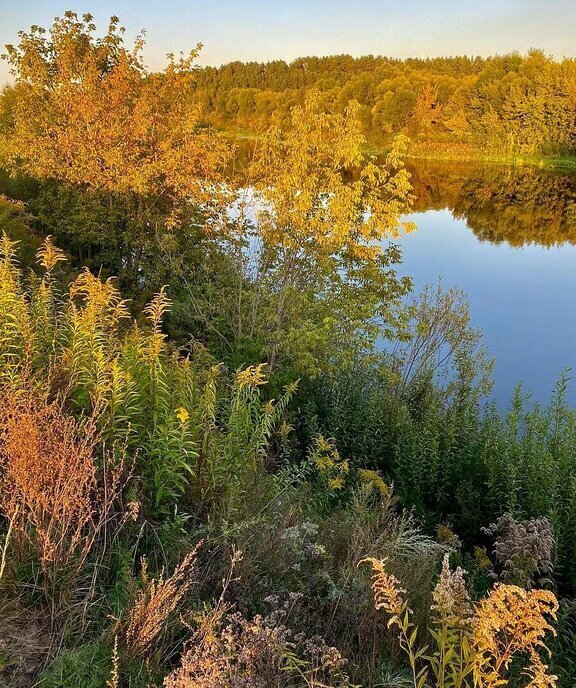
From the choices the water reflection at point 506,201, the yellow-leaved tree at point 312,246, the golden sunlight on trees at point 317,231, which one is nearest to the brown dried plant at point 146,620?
the yellow-leaved tree at point 312,246

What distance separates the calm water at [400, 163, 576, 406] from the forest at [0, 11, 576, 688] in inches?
73.4

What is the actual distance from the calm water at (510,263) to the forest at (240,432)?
186 cm

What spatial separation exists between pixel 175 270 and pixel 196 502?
7.95m

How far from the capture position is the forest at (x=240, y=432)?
230 centimetres

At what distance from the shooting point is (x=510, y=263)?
2384 centimetres

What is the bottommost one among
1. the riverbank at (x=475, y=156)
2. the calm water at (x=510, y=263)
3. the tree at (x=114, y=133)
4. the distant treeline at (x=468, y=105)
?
the calm water at (x=510, y=263)

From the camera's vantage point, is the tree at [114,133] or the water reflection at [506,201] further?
the water reflection at [506,201]

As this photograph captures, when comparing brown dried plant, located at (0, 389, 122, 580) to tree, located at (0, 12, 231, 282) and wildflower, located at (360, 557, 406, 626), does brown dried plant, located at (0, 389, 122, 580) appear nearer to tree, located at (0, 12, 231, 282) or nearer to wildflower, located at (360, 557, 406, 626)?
wildflower, located at (360, 557, 406, 626)

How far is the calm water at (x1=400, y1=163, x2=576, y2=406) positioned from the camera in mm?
14656

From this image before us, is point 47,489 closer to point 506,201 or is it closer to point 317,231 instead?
point 317,231

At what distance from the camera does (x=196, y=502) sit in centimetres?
335

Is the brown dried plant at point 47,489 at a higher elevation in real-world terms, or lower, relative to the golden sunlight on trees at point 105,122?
lower

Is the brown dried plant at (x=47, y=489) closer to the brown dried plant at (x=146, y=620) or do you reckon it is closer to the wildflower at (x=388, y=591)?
the brown dried plant at (x=146, y=620)

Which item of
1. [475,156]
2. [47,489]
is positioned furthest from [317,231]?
[475,156]
